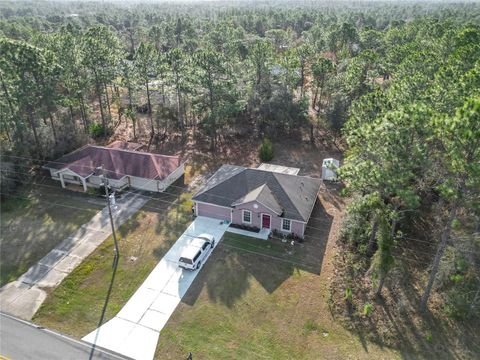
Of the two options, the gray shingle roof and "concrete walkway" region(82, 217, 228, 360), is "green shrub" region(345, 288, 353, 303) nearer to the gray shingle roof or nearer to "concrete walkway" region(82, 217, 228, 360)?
the gray shingle roof

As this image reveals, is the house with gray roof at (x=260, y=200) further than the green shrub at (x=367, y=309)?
Yes

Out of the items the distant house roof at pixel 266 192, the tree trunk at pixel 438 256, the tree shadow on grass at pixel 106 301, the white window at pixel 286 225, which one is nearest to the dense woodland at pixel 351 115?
the tree trunk at pixel 438 256

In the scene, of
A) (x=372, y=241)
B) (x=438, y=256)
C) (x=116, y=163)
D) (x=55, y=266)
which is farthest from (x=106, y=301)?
(x=438, y=256)

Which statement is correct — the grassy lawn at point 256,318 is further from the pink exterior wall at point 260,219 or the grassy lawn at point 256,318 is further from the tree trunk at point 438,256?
the tree trunk at point 438,256

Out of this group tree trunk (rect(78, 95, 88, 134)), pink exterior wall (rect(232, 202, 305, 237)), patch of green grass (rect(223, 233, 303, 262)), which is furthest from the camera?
tree trunk (rect(78, 95, 88, 134))

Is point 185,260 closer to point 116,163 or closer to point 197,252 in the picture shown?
point 197,252

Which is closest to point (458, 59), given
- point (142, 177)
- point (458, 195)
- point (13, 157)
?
point (458, 195)

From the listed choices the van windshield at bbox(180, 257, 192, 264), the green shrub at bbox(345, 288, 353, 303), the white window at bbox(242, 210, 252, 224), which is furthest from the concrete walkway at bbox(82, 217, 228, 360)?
the green shrub at bbox(345, 288, 353, 303)
